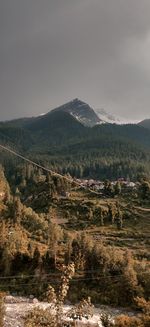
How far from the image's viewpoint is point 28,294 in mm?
81062

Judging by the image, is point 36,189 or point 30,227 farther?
point 36,189

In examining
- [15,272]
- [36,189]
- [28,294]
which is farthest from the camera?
[36,189]

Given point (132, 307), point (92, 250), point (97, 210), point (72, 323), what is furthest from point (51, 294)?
point (97, 210)

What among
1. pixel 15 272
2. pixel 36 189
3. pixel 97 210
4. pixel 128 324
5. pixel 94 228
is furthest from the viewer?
pixel 36 189

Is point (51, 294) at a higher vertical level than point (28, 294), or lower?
higher

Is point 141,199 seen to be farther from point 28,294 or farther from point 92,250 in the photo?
point 28,294

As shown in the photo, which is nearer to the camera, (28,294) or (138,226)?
(28,294)

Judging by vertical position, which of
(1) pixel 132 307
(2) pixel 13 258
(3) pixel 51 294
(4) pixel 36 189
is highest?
(4) pixel 36 189

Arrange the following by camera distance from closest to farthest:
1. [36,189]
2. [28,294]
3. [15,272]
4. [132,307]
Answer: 1. [132,307]
2. [28,294]
3. [15,272]
4. [36,189]

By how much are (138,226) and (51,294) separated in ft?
365

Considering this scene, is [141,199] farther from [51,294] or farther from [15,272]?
[51,294]

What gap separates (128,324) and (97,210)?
305 feet

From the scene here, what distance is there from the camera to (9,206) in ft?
409

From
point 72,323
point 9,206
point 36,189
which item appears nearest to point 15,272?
point 9,206
